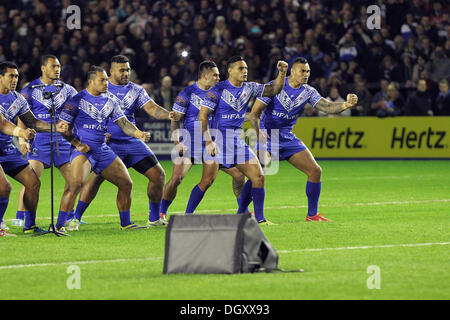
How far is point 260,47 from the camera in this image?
25.8m

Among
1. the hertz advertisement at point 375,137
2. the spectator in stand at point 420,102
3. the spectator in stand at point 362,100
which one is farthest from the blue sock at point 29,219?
the spectator in stand at point 420,102

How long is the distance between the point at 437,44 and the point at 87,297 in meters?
18.7

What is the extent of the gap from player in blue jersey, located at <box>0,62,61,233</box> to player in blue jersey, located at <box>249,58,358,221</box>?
3055 millimetres

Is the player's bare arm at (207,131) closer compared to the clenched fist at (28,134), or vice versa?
the clenched fist at (28,134)

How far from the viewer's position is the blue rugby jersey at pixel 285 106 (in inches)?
539

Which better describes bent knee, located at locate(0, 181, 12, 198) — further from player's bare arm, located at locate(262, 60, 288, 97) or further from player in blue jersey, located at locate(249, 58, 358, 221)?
player's bare arm, located at locate(262, 60, 288, 97)

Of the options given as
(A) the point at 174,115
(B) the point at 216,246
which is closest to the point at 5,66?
(A) the point at 174,115

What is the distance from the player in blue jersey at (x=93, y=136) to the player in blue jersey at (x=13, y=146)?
381mm

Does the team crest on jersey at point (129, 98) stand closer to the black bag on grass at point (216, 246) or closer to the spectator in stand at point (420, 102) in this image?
the black bag on grass at point (216, 246)

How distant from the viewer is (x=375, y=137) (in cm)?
2448

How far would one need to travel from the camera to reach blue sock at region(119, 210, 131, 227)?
1257cm

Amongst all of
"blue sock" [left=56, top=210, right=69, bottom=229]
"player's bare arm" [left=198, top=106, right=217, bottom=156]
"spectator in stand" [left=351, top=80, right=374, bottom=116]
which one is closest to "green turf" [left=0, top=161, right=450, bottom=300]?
"blue sock" [left=56, top=210, right=69, bottom=229]

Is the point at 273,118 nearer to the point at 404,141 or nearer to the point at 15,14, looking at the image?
the point at 404,141

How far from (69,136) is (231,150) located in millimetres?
2060
